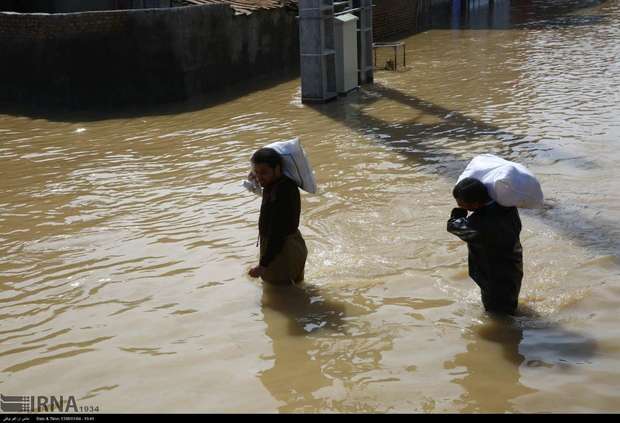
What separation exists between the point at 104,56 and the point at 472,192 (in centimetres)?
1017

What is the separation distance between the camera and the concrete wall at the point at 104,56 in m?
13.6

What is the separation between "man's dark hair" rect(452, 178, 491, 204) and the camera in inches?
197

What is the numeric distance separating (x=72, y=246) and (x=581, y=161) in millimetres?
5750

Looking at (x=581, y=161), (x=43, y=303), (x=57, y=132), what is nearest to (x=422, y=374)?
(x=43, y=303)

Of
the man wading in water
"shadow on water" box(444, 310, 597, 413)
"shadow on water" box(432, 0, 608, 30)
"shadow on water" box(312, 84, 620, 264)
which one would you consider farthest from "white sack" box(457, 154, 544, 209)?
"shadow on water" box(432, 0, 608, 30)

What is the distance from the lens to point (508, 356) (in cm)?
489

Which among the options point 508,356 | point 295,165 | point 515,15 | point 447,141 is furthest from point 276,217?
point 515,15

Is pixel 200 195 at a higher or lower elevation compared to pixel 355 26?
lower

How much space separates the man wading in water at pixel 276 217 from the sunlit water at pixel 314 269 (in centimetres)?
30

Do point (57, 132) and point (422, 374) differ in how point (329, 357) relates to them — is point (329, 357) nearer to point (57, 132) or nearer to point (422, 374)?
point (422, 374)

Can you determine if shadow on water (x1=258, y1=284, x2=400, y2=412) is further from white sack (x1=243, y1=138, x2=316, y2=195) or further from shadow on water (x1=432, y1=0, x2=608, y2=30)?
shadow on water (x1=432, y1=0, x2=608, y2=30)

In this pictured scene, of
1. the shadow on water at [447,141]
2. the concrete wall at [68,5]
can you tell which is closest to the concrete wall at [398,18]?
Answer: the concrete wall at [68,5]

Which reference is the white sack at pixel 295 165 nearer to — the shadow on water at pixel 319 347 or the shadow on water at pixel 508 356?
the shadow on water at pixel 319 347

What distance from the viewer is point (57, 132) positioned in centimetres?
1223
